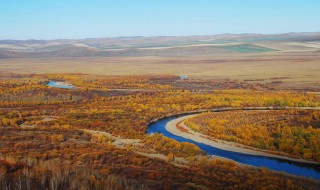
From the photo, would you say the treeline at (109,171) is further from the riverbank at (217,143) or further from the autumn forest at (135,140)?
the riverbank at (217,143)

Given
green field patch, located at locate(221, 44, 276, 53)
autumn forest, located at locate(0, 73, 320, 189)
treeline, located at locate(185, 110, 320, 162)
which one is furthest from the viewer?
green field patch, located at locate(221, 44, 276, 53)

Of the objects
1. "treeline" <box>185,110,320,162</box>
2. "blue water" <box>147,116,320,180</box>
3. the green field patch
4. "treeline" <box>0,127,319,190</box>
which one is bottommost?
"blue water" <box>147,116,320,180</box>

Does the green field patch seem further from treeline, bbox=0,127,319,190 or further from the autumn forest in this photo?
treeline, bbox=0,127,319,190

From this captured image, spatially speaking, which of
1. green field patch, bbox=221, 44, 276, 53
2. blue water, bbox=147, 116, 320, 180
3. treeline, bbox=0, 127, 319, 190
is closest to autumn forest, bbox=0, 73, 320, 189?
treeline, bbox=0, 127, 319, 190

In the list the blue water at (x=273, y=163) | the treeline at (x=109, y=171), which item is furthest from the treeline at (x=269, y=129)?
the treeline at (x=109, y=171)

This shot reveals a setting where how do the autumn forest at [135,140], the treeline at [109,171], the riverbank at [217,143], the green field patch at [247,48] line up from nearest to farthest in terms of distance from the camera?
the treeline at [109,171] < the autumn forest at [135,140] < the riverbank at [217,143] < the green field patch at [247,48]

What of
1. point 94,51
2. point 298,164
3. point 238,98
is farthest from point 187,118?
point 94,51

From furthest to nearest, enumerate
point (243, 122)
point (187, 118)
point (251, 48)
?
point (251, 48) → point (187, 118) → point (243, 122)

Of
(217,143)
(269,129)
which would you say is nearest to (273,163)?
(217,143)

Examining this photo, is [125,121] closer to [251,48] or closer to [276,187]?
[276,187]
